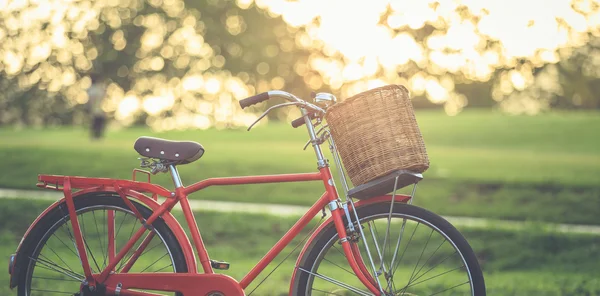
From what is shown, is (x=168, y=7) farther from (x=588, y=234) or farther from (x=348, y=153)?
(x=348, y=153)

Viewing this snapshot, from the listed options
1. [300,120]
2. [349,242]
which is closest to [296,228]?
[349,242]

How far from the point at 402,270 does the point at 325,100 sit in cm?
448

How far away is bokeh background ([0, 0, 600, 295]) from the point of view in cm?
965

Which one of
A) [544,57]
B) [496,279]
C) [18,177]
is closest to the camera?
[496,279]

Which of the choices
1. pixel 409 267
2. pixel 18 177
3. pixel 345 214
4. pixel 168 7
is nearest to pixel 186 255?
pixel 345 214

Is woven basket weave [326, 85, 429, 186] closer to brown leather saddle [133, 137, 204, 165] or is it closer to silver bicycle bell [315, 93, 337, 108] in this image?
silver bicycle bell [315, 93, 337, 108]

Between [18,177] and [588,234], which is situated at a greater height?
[18,177]

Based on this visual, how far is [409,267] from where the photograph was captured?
328 inches

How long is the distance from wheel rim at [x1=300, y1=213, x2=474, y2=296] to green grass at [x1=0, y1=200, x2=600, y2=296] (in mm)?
458

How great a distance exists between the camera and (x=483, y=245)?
9211 millimetres

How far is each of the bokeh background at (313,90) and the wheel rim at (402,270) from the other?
0.45m

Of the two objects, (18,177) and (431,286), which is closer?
(431,286)

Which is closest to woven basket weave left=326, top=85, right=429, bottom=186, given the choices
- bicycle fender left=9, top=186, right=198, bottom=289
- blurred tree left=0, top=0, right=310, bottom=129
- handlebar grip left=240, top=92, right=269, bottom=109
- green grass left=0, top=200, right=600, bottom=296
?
handlebar grip left=240, top=92, right=269, bottom=109

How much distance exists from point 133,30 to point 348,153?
3447 centimetres
